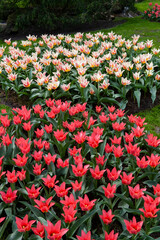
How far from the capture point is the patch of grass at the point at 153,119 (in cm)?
350

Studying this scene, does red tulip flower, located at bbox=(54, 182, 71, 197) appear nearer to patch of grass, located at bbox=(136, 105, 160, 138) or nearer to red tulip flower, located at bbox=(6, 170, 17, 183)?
red tulip flower, located at bbox=(6, 170, 17, 183)

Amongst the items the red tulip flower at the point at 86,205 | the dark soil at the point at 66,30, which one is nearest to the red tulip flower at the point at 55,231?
the red tulip flower at the point at 86,205

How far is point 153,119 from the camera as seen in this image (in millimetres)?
3734

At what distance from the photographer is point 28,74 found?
4.62 meters

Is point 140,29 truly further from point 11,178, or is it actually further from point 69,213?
point 69,213

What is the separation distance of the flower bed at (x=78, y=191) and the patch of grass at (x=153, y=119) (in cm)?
60

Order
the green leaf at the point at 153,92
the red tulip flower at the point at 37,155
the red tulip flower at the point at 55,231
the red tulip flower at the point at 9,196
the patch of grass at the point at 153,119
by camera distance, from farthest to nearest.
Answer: the green leaf at the point at 153,92, the patch of grass at the point at 153,119, the red tulip flower at the point at 37,155, the red tulip flower at the point at 9,196, the red tulip flower at the point at 55,231

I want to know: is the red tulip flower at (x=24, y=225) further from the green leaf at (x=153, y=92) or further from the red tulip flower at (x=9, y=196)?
the green leaf at (x=153, y=92)

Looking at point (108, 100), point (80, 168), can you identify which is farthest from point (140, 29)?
point (80, 168)

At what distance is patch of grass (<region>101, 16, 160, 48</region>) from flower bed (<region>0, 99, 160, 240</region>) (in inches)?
243

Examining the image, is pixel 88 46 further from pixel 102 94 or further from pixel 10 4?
pixel 10 4

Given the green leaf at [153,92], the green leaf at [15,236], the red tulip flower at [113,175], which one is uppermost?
the green leaf at [153,92]

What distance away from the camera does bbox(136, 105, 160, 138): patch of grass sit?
11.5ft

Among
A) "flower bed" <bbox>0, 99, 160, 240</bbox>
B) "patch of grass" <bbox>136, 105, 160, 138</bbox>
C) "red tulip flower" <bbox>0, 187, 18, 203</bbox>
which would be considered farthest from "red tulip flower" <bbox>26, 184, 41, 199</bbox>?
"patch of grass" <bbox>136, 105, 160, 138</bbox>
